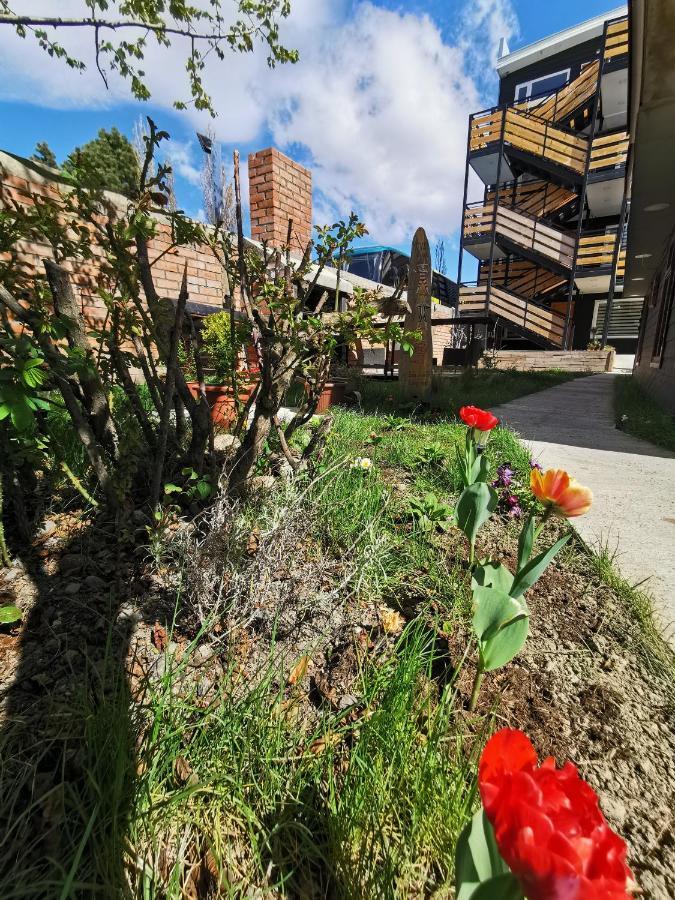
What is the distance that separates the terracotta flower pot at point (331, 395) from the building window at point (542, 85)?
18587mm

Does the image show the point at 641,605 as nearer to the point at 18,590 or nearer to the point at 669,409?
the point at 18,590

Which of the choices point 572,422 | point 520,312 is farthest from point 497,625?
point 520,312

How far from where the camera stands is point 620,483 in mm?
2637

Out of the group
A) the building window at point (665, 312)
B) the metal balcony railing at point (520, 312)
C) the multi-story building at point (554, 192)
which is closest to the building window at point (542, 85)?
the multi-story building at point (554, 192)

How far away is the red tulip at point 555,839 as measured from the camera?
333 mm

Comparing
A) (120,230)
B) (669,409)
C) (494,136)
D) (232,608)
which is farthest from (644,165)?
(494,136)

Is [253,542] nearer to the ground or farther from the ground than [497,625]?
nearer to the ground

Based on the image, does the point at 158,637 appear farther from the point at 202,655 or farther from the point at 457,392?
the point at 457,392

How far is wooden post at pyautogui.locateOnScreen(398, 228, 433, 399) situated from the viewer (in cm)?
491

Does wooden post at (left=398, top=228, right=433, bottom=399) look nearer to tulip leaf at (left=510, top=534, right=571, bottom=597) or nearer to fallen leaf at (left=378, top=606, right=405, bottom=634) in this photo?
fallen leaf at (left=378, top=606, right=405, bottom=634)

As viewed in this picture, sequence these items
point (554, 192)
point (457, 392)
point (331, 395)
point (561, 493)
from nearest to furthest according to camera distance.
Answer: point (561, 493), point (331, 395), point (457, 392), point (554, 192)

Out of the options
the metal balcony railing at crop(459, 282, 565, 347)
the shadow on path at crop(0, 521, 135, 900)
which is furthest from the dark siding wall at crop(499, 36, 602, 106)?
the shadow on path at crop(0, 521, 135, 900)

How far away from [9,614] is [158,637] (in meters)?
0.40

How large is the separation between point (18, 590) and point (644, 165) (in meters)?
6.92
